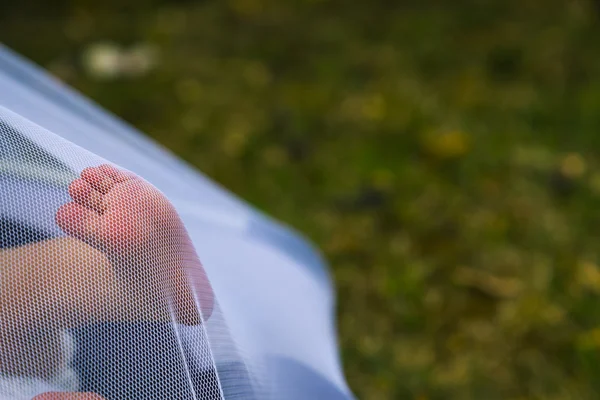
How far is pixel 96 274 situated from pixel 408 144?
104 centimetres

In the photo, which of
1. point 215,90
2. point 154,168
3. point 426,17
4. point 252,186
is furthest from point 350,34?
point 154,168

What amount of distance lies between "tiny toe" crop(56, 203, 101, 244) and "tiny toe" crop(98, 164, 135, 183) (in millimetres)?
39

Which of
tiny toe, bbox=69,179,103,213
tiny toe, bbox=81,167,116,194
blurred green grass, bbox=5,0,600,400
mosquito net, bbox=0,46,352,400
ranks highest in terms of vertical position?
tiny toe, bbox=81,167,116,194

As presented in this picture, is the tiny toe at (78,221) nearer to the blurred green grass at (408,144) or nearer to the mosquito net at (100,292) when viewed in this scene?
the mosquito net at (100,292)

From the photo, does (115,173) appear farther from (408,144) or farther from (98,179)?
(408,144)

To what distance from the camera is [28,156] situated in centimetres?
62

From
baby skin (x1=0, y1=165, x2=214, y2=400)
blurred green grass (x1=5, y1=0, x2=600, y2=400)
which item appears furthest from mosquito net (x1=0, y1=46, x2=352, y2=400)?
blurred green grass (x1=5, y1=0, x2=600, y2=400)

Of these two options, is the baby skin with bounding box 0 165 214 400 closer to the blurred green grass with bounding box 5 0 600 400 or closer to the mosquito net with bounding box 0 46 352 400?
the mosquito net with bounding box 0 46 352 400

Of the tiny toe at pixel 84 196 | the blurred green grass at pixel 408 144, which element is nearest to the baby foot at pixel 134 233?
the tiny toe at pixel 84 196

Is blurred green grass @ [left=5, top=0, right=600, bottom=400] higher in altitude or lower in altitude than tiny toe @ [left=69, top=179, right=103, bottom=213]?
lower

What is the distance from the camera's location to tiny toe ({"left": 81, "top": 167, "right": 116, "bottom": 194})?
2.06 feet

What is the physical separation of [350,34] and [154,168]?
45.0 inches

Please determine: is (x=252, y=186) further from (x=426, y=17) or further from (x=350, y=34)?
(x=426, y=17)

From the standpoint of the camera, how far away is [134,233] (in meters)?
0.61
